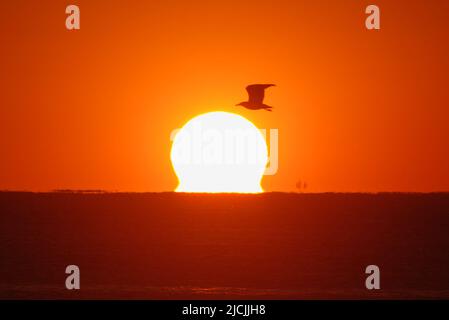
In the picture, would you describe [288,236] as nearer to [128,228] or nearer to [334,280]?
[334,280]

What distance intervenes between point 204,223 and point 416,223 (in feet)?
34.8

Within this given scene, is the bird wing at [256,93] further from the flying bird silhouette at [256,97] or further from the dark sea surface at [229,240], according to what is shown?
the dark sea surface at [229,240]

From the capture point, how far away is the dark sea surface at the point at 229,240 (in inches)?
2167

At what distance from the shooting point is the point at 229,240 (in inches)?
2212

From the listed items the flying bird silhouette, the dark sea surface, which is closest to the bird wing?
the flying bird silhouette

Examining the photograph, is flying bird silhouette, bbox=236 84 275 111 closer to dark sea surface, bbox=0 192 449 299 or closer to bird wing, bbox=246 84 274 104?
bird wing, bbox=246 84 274 104

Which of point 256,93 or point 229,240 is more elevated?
point 229,240

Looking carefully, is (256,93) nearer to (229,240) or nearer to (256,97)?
(256,97)

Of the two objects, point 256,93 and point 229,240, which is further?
point 229,240

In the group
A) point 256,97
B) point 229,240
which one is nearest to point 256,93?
Answer: point 256,97

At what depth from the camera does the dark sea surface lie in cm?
5503

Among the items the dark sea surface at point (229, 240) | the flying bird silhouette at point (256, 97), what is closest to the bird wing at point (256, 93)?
the flying bird silhouette at point (256, 97)

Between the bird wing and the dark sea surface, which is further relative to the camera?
the dark sea surface
